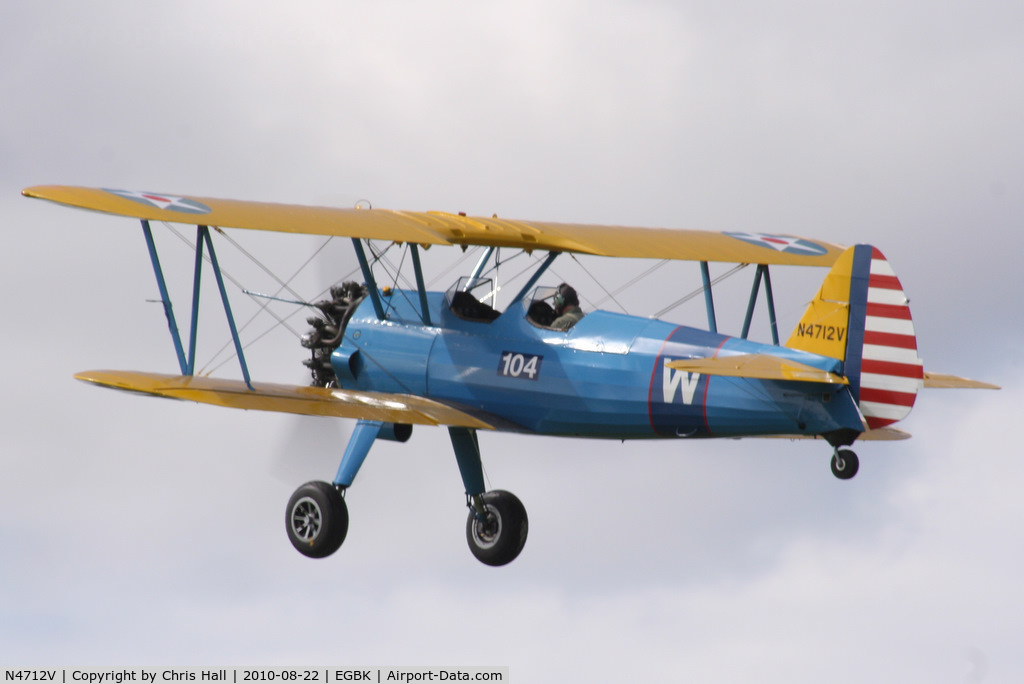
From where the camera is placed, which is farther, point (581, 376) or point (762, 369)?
point (581, 376)

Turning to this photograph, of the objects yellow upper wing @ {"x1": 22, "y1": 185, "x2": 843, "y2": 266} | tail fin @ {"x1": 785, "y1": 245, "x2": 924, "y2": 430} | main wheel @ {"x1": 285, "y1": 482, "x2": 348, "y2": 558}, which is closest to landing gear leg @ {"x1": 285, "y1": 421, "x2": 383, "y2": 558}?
main wheel @ {"x1": 285, "y1": 482, "x2": 348, "y2": 558}

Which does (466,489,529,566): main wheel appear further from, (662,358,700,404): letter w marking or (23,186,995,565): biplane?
(662,358,700,404): letter w marking

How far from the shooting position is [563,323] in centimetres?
1662

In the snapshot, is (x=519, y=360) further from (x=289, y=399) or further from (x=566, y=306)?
(x=289, y=399)

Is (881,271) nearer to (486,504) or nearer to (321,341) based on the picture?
(486,504)

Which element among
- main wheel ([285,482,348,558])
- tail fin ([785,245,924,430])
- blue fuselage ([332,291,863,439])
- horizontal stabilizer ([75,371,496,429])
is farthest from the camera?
main wheel ([285,482,348,558])

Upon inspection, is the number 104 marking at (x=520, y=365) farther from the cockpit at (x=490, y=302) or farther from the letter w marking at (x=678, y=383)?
the letter w marking at (x=678, y=383)

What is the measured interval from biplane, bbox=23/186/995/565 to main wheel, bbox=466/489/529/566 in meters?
0.01

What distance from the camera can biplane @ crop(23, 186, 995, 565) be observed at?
1494cm

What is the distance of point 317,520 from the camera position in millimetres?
17094

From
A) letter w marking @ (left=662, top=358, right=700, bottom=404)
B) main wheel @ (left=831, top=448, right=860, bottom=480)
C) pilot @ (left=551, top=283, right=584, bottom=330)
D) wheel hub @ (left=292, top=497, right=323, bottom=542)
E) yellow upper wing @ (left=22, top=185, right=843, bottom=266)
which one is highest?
yellow upper wing @ (left=22, top=185, right=843, bottom=266)

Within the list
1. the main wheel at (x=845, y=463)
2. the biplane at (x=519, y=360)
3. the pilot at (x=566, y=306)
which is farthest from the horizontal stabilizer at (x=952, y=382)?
the pilot at (x=566, y=306)

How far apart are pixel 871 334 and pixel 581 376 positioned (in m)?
2.76

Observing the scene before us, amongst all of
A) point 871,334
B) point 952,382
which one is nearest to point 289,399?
point 871,334
